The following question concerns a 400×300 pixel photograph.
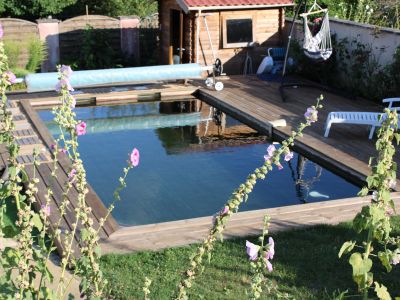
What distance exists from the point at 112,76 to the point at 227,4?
350 cm

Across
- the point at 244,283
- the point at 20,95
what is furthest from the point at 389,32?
the point at 244,283

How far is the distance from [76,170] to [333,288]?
291 centimetres

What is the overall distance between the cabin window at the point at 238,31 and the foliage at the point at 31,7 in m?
6.30

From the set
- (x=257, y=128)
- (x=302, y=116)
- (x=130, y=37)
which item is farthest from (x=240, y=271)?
(x=130, y=37)

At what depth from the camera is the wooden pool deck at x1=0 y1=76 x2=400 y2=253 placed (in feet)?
17.9

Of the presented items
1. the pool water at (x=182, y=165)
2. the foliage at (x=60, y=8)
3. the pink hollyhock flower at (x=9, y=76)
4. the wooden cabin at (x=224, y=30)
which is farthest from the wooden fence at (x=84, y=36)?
the pink hollyhock flower at (x=9, y=76)

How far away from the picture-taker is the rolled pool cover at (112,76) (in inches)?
427

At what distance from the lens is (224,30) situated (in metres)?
13.7

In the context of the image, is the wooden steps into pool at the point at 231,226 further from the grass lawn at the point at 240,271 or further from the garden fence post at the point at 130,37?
A: the garden fence post at the point at 130,37

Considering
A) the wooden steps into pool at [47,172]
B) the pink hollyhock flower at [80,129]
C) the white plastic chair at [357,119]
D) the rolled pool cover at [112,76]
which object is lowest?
the wooden steps into pool at [47,172]

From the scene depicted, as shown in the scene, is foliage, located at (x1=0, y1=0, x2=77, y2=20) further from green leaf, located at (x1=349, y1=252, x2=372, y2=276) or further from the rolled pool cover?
green leaf, located at (x1=349, y1=252, x2=372, y2=276)

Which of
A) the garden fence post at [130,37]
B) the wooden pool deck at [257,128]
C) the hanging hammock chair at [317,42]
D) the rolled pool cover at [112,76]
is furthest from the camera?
the garden fence post at [130,37]

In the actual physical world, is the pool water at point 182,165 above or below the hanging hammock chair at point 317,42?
below

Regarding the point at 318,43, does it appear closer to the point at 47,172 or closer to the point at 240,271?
the point at 47,172
